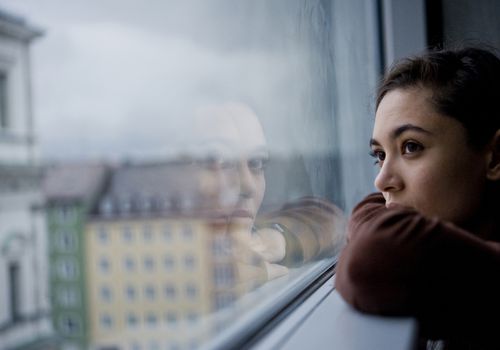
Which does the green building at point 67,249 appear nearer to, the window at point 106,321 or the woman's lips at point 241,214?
the window at point 106,321

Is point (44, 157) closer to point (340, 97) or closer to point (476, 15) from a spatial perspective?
point (340, 97)

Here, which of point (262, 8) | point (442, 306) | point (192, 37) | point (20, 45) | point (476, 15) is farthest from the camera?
point (476, 15)

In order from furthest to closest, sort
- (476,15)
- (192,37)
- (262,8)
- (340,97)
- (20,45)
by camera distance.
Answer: (476,15)
(340,97)
(262,8)
(192,37)
(20,45)

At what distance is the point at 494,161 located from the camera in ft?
2.27

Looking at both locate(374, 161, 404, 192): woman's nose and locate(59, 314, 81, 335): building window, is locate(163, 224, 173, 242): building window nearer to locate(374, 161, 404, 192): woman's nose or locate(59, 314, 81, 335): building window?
locate(59, 314, 81, 335): building window

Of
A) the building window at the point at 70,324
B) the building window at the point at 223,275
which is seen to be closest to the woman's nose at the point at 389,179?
the building window at the point at 223,275

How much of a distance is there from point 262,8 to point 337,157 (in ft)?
1.73

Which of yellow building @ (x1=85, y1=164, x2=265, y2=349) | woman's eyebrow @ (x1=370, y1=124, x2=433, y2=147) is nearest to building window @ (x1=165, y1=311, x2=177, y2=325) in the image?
yellow building @ (x1=85, y1=164, x2=265, y2=349)

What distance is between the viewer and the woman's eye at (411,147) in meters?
0.67

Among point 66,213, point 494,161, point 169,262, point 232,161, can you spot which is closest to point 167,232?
point 169,262

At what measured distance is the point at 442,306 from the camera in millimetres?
508

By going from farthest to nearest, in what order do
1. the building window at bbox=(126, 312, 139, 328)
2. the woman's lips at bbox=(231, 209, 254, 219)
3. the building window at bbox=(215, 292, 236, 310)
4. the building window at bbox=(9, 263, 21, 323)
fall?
the woman's lips at bbox=(231, 209, 254, 219) < the building window at bbox=(215, 292, 236, 310) < the building window at bbox=(126, 312, 139, 328) < the building window at bbox=(9, 263, 21, 323)

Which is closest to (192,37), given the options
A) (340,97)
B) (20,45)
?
(20,45)

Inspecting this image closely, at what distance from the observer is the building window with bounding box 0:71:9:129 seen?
A: 0.37 metres
